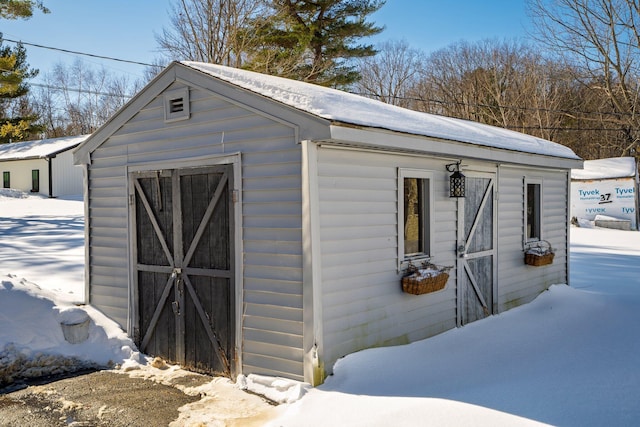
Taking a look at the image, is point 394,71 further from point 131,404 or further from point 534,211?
point 131,404

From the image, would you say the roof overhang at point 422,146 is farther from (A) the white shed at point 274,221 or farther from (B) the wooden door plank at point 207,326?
(B) the wooden door plank at point 207,326

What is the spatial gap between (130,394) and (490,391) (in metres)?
3.15

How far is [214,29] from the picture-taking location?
691 inches

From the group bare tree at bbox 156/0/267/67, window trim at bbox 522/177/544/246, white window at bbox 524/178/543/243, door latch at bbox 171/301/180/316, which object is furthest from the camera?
bare tree at bbox 156/0/267/67

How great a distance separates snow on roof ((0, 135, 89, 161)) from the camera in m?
25.9

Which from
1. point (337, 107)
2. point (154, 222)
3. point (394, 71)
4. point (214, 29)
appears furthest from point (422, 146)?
point (394, 71)

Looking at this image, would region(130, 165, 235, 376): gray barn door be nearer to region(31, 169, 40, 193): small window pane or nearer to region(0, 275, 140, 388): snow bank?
region(0, 275, 140, 388): snow bank

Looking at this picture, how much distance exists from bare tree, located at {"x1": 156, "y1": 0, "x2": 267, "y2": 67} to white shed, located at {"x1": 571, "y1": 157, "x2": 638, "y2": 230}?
44.0 feet

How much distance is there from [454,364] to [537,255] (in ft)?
11.6

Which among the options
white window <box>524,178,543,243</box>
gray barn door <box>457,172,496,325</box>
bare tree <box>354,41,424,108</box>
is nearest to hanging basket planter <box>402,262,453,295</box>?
gray barn door <box>457,172,496,325</box>

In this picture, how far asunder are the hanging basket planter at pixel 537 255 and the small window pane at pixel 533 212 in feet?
0.75

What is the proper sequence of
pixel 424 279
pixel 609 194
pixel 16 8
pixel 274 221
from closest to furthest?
pixel 274 221, pixel 424 279, pixel 16 8, pixel 609 194

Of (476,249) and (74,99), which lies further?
(74,99)

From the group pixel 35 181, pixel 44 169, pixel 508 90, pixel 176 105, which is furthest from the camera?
pixel 508 90
